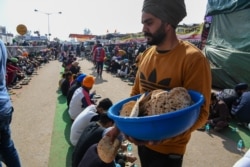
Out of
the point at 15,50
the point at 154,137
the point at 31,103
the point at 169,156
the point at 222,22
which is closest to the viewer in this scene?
the point at 154,137

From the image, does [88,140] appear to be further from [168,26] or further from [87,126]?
[168,26]

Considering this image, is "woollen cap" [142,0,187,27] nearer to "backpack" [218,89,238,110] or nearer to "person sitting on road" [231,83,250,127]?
"person sitting on road" [231,83,250,127]

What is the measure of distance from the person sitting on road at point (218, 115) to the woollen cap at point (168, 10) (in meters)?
4.67

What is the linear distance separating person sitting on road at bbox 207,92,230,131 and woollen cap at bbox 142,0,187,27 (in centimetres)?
467

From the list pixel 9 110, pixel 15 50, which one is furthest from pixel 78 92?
pixel 15 50

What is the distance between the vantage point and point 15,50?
1644cm

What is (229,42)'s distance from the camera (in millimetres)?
10719

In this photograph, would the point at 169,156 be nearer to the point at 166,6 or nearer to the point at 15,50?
the point at 166,6

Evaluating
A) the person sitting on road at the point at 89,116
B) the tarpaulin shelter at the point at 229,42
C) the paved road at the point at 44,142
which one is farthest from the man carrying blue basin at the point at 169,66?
the tarpaulin shelter at the point at 229,42

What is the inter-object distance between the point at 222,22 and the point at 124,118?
36.4ft

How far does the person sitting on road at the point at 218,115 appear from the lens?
5.92m

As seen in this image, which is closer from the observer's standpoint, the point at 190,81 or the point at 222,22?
the point at 190,81

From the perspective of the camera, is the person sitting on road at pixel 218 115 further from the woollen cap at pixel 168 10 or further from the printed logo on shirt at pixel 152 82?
the woollen cap at pixel 168 10

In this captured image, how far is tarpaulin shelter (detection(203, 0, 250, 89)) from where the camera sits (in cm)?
971
